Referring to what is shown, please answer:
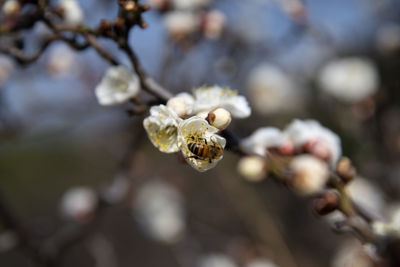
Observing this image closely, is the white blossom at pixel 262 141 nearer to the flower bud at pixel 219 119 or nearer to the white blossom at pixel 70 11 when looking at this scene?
the flower bud at pixel 219 119

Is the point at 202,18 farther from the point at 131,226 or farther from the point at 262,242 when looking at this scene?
the point at 131,226

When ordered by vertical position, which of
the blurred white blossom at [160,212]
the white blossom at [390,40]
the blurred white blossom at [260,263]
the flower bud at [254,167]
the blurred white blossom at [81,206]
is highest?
the white blossom at [390,40]

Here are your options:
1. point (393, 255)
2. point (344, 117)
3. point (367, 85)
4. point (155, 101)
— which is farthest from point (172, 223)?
point (393, 255)

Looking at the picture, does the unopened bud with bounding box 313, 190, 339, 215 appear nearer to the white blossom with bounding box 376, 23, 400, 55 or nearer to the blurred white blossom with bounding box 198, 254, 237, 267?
the blurred white blossom with bounding box 198, 254, 237, 267

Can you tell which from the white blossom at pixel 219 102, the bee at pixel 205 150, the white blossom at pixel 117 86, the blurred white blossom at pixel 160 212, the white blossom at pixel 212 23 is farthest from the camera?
the blurred white blossom at pixel 160 212

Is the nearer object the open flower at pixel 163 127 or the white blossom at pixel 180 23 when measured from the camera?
the open flower at pixel 163 127

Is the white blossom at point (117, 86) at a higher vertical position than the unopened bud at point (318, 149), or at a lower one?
lower

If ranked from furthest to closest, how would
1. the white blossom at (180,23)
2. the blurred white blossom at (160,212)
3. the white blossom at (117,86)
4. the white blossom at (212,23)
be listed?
the blurred white blossom at (160,212) → the white blossom at (180,23) → the white blossom at (212,23) → the white blossom at (117,86)

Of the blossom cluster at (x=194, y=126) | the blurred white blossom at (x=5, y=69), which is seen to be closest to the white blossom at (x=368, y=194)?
the blossom cluster at (x=194, y=126)
